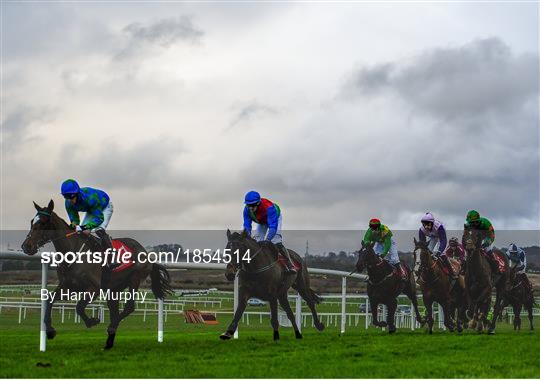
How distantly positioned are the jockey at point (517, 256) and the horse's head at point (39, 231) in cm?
1026

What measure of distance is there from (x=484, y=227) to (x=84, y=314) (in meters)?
6.98

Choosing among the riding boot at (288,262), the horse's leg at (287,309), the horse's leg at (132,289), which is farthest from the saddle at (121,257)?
the horse's leg at (287,309)

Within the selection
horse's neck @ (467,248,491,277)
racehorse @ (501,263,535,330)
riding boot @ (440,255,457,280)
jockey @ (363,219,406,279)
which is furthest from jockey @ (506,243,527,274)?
jockey @ (363,219,406,279)

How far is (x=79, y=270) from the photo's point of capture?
9.73m

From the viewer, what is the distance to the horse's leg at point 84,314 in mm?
9911

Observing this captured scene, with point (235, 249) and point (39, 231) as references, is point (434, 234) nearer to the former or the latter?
point (235, 249)

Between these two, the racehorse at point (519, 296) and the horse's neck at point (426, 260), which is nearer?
the horse's neck at point (426, 260)

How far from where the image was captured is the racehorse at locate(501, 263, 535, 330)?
681 inches

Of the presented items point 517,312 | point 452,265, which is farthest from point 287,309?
point 517,312

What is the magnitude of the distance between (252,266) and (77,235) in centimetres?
232

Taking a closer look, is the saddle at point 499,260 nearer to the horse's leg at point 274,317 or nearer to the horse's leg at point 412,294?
the horse's leg at point 412,294

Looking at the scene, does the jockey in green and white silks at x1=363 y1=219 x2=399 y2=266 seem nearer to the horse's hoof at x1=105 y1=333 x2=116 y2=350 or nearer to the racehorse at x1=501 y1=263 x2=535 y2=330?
the racehorse at x1=501 y1=263 x2=535 y2=330

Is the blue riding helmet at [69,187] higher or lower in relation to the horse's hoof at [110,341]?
higher

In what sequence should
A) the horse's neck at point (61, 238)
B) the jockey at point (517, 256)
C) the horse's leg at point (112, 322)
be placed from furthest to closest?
the jockey at point (517, 256) < the horse's neck at point (61, 238) < the horse's leg at point (112, 322)
